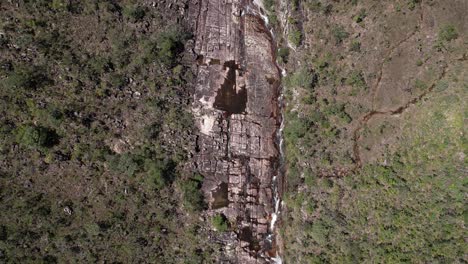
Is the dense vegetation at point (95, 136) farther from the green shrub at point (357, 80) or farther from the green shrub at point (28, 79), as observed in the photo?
the green shrub at point (357, 80)

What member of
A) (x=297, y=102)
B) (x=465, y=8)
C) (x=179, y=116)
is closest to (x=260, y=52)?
(x=297, y=102)

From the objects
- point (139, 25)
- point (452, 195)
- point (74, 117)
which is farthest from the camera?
point (139, 25)

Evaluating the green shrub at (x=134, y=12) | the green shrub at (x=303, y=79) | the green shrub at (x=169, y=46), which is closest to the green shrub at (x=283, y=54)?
the green shrub at (x=303, y=79)

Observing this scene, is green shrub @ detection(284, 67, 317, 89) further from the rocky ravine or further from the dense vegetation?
the dense vegetation

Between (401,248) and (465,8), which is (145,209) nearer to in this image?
(401,248)

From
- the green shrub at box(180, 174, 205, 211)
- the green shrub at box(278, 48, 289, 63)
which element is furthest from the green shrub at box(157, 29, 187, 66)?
the green shrub at box(180, 174, 205, 211)

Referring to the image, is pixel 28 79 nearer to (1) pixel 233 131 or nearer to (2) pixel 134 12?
(2) pixel 134 12
